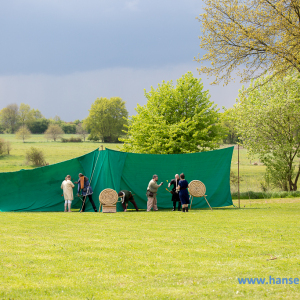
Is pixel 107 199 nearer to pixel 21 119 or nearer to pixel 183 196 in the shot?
pixel 183 196

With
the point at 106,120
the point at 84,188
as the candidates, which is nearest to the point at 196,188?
the point at 84,188

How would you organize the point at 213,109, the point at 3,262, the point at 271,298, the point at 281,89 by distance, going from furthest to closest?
the point at 213,109 < the point at 281,89 < the point at 3,262 < the point at 271,298

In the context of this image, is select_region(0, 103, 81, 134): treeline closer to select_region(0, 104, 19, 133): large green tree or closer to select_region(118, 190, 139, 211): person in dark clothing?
select_region(0, 104, 19, 133): large green tree

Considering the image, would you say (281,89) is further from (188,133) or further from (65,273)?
(65,273)

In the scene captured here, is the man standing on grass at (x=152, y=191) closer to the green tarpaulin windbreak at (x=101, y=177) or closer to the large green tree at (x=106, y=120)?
the green tarpaulin windbreak at (x=101, y=177)

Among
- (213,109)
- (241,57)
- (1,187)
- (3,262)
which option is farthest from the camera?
(213,109)

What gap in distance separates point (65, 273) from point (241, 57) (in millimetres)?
14519

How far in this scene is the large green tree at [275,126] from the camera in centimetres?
3094

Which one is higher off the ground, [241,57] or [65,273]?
[241,57]

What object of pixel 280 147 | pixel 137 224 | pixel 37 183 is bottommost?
pixel 137 224

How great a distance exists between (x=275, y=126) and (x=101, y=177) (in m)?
21.2

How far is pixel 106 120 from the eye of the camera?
7750 centimetres

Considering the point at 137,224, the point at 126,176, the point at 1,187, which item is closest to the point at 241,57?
the point at 126,176

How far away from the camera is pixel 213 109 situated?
115ft
